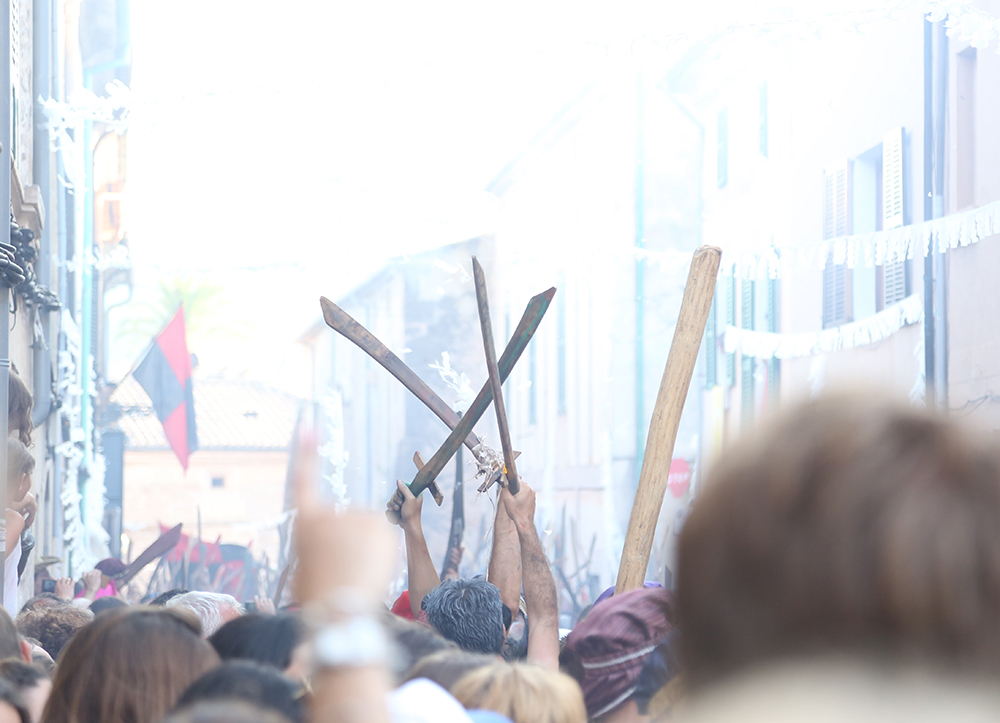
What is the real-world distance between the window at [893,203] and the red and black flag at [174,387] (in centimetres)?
821

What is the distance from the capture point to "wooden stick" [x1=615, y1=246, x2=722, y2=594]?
126 inches

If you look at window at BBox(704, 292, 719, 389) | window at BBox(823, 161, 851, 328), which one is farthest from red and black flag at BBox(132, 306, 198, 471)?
window at BBox(823, 161, 851, 328)

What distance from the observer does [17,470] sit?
14.8 feet

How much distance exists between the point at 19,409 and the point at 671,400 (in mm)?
4787

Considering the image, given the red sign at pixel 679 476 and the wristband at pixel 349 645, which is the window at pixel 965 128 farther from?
the wristband at pixel 349 645

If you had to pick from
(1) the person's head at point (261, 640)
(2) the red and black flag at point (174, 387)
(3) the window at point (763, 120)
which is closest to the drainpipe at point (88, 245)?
(2) the red and black flag at point (174, 387)

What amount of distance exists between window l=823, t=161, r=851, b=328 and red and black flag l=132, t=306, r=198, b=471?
7.62 m

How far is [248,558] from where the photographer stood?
45.3 feet

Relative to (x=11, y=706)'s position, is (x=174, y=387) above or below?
above

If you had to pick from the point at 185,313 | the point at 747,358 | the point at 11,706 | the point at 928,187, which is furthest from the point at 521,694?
the point at 185,313

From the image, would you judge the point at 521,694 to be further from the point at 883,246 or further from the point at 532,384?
the point at 532,384

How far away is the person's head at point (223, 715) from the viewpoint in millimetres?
1157

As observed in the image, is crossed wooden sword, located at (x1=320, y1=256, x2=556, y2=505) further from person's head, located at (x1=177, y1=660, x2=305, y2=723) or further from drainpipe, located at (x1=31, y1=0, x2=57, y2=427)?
drainpipe, located at (x1=31, y1=0, x2=57, y2=427)

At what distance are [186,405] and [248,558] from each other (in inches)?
80.0
